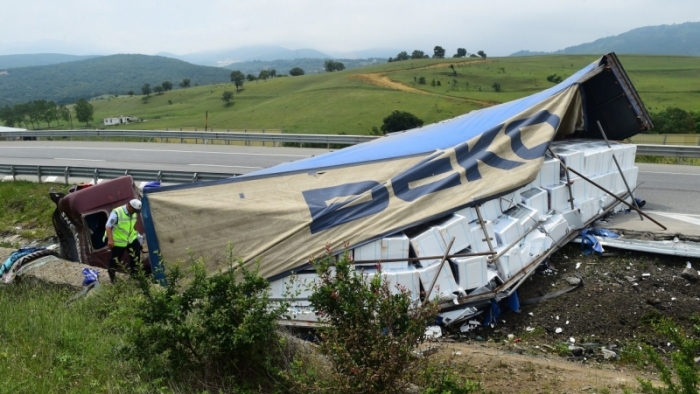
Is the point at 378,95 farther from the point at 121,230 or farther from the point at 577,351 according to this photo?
the point at 577,351

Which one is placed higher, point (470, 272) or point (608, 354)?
point (470, 272)

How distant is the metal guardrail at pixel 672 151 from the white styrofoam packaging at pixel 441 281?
12.5 m

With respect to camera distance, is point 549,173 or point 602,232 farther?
point 602,232

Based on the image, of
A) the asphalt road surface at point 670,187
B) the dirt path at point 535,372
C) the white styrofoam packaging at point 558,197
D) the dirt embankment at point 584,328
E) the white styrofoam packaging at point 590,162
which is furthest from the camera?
the asphalt road surface at point 670,187

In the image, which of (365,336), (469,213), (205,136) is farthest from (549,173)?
A: (205,136)

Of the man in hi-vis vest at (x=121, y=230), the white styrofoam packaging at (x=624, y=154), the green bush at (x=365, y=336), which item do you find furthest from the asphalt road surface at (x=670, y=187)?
the man in hi-vis vest at (x=121, y=230)

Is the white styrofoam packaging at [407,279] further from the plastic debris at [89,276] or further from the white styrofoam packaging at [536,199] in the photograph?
the plastic debris at [89,276]

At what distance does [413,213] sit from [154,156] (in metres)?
18.4

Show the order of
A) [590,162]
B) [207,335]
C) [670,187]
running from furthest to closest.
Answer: [670,187] → [590,162] → [207,335]

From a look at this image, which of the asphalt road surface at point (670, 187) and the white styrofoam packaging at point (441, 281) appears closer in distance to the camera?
the white styrofoam packaging at point (441, 281)

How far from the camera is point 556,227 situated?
8789mm

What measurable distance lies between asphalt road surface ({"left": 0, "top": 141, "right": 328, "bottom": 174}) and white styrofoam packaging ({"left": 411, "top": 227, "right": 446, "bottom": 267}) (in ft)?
36.2

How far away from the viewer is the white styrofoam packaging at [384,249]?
7234mm

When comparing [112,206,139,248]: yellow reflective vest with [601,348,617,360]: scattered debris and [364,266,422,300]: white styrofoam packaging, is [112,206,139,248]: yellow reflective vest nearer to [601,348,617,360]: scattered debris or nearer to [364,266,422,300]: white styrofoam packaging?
[364,266,422,300]: white styrofoam packaging
